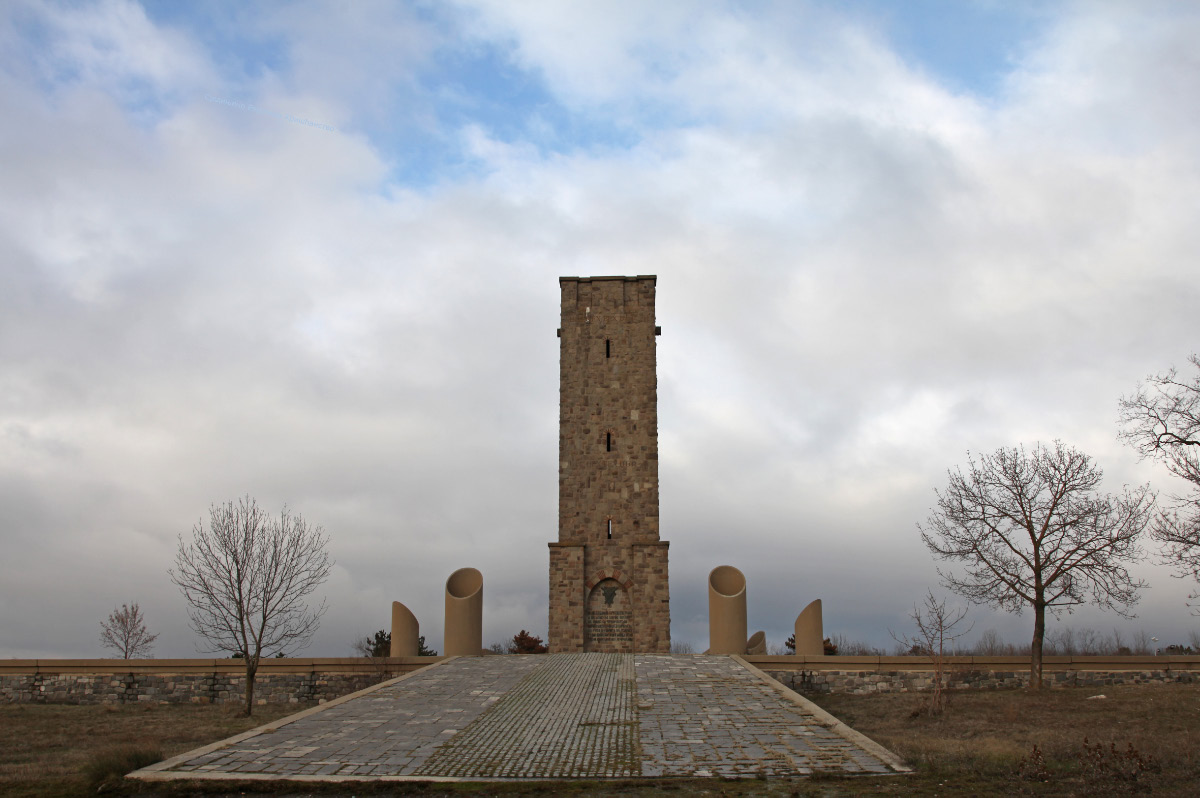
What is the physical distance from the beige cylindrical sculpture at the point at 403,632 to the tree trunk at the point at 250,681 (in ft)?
9.61

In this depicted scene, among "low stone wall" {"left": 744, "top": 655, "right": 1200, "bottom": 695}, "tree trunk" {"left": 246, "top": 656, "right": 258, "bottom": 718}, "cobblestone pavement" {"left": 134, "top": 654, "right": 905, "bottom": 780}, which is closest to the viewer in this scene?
"cobblestone pavement" {"left": 134, "top": 654, "right": 905, "bottom": 780}

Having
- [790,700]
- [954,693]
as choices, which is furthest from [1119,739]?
[954,693]

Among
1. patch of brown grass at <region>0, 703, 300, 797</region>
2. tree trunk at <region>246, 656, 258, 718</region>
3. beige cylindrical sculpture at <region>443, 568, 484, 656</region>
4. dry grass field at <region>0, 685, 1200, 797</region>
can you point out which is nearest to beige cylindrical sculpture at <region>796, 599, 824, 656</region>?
dry grass field at <region>0, 685, 1200, 797</region>

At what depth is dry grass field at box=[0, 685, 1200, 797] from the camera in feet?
29.7

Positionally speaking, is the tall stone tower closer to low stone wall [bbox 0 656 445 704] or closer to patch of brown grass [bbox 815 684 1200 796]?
low stone wall [bbox 0 656 445 704]

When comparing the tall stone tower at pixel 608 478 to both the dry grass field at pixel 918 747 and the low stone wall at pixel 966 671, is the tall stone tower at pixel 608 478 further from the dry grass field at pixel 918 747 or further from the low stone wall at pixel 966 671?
the dry grass field at pixel 918 747

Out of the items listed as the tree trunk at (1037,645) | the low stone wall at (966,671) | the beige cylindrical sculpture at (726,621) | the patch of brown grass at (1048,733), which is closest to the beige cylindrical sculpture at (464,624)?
the beige cylindrical sculpture at (726,621)

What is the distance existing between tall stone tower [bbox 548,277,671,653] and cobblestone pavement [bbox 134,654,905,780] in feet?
25.9

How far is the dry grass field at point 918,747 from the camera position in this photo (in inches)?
357

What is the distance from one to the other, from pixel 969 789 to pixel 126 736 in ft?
39.0

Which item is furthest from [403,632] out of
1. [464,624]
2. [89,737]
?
[89,737]

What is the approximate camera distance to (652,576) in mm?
24953

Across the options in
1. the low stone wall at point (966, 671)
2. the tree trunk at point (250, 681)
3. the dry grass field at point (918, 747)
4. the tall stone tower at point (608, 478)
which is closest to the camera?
the dry grass field at point (918, 747)

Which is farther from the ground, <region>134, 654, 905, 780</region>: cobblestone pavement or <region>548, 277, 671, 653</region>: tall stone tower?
<region>548, 277, 671, 653</region>: tall stone tower
